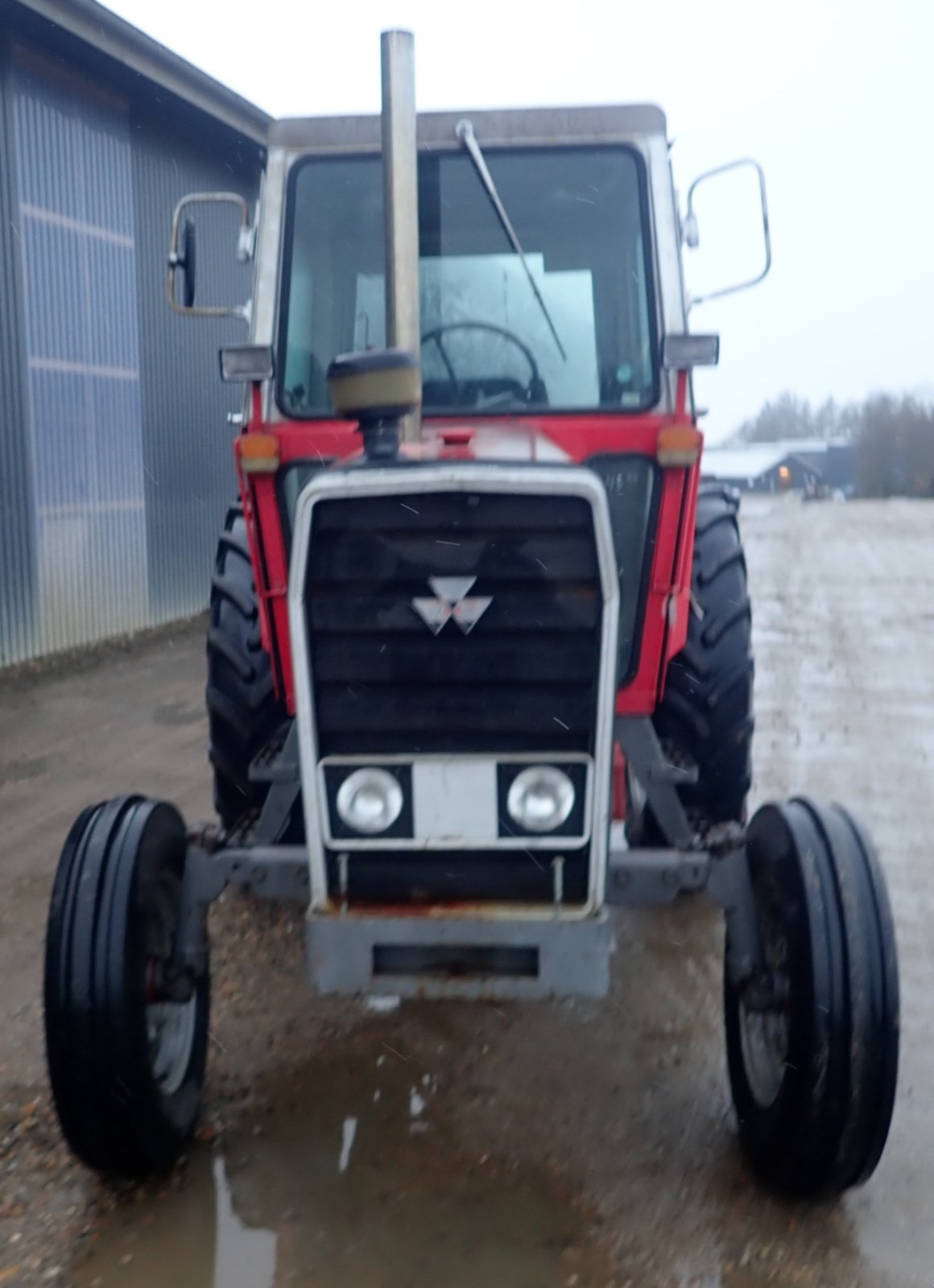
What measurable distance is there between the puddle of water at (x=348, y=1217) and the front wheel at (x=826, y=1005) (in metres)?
0.48

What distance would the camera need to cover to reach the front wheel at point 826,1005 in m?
2.74

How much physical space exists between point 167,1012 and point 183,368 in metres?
10.0

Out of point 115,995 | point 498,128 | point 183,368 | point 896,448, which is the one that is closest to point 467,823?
point 115,995

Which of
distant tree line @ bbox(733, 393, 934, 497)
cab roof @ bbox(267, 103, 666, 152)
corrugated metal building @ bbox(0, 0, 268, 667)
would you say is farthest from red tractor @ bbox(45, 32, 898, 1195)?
distant tree line @ bbox(733, 393, 934, 497)

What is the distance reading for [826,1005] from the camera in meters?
2.75

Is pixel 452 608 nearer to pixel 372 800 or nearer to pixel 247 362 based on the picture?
pixel 372 800

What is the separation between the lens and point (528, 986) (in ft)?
9.42

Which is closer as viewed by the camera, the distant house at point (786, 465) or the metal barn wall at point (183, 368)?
the metal barn wall at point (183, 368)

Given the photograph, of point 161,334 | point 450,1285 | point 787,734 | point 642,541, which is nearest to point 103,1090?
point 450,1285

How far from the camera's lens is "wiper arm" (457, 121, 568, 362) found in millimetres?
3834

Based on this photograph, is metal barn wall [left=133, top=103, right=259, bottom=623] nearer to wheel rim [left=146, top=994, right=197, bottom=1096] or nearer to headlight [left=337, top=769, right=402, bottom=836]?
wheel rim [left=146, top=994, right=197, bottom=1096]

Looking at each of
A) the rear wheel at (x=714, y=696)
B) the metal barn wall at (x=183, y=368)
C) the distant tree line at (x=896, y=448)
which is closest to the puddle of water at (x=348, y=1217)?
the rear wheel at (x=714, y=696)

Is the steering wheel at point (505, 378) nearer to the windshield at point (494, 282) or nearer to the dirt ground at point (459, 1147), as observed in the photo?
the windshield at point (494, 282)

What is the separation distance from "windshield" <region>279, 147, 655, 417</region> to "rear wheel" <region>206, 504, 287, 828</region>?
0.76m
